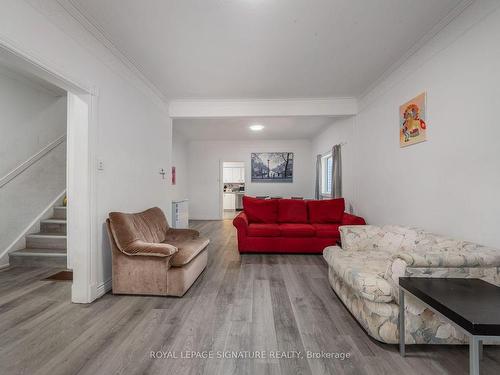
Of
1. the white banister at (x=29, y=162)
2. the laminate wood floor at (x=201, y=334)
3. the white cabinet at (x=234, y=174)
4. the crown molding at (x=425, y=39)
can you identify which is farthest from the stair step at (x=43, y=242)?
the white cabinet at (x=234, y=174)

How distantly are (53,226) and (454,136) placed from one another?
17.7ft

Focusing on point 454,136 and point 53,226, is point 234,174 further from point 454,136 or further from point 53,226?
point 454,136

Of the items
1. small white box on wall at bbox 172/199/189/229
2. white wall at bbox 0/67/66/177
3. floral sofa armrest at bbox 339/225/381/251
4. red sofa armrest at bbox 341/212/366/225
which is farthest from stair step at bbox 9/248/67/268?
red sofa armrest at bbox 341/212/366/225

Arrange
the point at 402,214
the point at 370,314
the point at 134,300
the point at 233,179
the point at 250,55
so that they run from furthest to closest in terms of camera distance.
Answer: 1. the point at 233,179
2. the point at 402,214
3. the point at 250,55
4. the point at 134,300
5. the point at 370,314

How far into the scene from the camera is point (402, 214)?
2844mm

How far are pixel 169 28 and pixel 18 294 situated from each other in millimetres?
3201

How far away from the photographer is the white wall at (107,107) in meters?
1.69

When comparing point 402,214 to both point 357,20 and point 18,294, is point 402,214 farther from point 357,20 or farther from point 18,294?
point 18,294

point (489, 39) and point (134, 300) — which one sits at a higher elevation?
point (489, 39)

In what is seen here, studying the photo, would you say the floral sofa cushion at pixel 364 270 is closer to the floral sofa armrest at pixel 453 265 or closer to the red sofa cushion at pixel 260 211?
the floral sofa armrest at pixel 453 265

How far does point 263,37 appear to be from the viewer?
7.64 feet

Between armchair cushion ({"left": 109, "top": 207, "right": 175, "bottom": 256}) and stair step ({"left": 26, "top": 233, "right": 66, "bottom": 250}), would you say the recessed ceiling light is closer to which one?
armchair cushion ({"left": 109, "top": 207, "right": 175, "bottom": 256})

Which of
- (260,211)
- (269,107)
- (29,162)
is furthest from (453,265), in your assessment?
(29,162)

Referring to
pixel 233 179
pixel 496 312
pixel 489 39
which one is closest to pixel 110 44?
pixel 489 39
